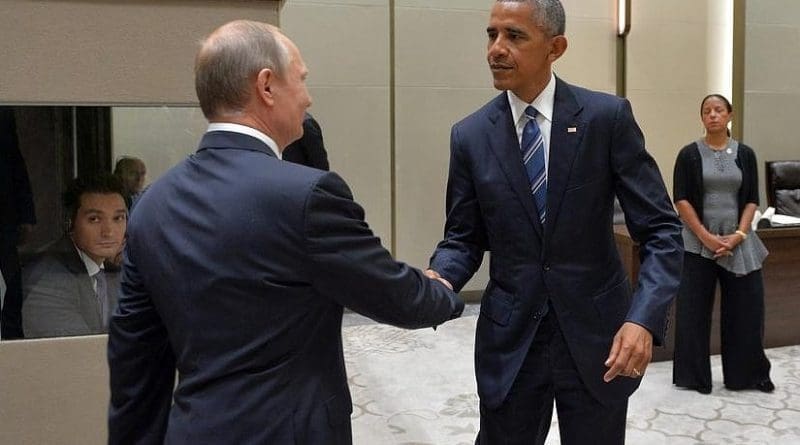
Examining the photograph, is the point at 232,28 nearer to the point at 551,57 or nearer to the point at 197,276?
the point at 197,276

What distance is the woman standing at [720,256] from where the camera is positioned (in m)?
4.55

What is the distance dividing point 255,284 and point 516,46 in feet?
3.05

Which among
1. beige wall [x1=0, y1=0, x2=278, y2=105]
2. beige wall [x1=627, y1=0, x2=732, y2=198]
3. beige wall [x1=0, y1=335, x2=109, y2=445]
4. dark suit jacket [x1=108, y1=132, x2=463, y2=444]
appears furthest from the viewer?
beige wall [x1=627, y1=0, x2=732, y2=198]

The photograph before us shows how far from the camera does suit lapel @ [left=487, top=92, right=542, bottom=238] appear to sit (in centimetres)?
199

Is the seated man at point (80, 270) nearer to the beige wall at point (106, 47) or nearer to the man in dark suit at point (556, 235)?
the beige wall at point (106, 47)

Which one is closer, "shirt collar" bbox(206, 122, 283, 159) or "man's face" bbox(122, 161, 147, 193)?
"shirt collar" bbox(206, 122, 283, 159)

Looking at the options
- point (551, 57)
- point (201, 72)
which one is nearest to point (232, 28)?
point (201, 72)

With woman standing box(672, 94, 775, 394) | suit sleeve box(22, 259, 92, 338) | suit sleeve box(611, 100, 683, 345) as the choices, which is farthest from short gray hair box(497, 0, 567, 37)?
woman standing box(672, 94, 775, 394)

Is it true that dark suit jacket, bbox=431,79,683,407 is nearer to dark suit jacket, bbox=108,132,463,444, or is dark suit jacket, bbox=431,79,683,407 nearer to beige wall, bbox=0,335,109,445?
dark suit jacket, bbox=108,132,463,444

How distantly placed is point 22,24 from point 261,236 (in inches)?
62.1

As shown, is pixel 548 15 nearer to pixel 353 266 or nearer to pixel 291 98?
pixel 291 98

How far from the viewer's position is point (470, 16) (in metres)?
7.28

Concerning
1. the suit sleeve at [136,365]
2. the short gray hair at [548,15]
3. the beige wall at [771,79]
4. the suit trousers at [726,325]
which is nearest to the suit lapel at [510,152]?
the short gray hair at [548,15]

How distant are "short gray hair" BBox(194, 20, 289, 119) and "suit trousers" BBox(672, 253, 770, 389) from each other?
3704mm
